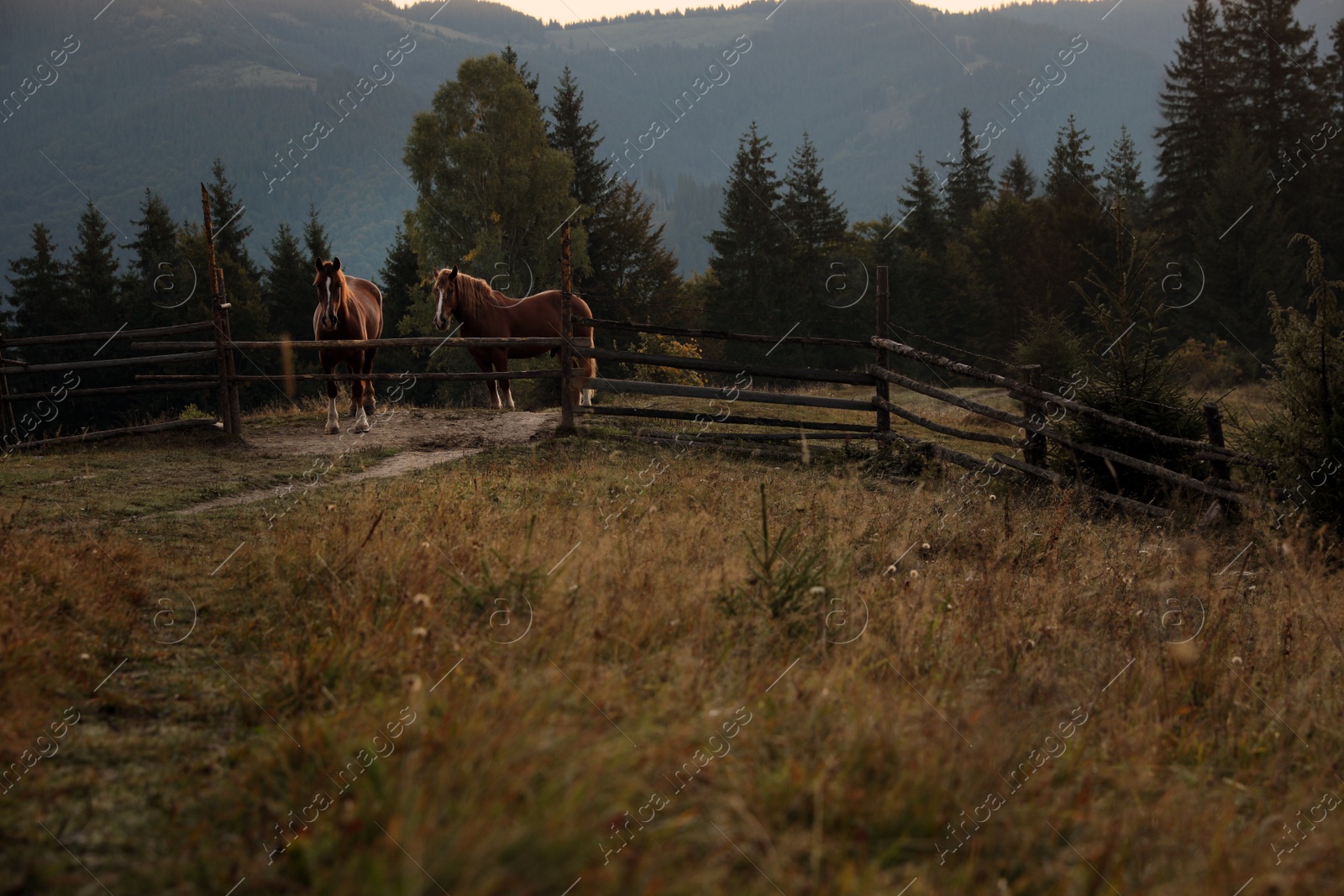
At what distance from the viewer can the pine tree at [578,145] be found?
33.3 metres

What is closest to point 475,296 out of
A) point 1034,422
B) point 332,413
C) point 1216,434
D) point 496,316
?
point 496,316

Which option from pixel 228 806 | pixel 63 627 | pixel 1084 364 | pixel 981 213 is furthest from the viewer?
pixel 981 213

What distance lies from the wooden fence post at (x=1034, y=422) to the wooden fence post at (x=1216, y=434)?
1.55 metres

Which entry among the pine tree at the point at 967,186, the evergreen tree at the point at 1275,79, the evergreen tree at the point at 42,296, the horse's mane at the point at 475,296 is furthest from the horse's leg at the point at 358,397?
the pine tree at the point at 967,186

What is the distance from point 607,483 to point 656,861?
589 cm

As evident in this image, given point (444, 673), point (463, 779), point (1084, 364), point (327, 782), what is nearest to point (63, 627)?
point (444, 673)

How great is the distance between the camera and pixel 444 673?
2.87m

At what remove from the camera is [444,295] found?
1256cm

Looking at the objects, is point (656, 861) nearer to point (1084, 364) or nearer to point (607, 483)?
point (607, 483)

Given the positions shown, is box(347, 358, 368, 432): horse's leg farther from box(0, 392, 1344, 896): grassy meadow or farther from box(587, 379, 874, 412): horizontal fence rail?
box(0, 392, 1344, 896): grassy meadow

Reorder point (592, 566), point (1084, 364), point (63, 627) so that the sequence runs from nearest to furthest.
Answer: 1. point (63, 627)
2. point (592, 566)
3. point (1084, 364)

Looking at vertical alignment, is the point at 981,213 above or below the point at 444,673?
above

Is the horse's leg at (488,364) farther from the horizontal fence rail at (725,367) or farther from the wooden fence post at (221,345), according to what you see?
the wooden fence post at (221,345)

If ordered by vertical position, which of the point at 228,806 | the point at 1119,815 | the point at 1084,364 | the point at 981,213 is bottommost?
the point at 1119,815
